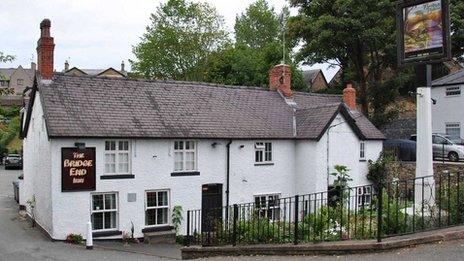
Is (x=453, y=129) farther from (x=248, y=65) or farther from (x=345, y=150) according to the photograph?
(x=248, y=65)

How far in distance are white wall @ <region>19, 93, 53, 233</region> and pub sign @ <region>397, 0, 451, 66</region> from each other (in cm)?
1596

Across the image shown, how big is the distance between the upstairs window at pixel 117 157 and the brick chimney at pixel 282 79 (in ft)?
40.3

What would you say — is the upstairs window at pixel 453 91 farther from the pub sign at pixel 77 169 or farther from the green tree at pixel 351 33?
the pub sign at pixel 77 169

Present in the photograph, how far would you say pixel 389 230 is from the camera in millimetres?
10367

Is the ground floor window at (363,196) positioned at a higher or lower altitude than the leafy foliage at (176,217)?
higher

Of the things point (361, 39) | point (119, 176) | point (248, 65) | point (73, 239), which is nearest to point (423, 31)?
point (119, 176)

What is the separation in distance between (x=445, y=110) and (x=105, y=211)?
30432mm

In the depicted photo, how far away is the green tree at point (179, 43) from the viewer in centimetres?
5712

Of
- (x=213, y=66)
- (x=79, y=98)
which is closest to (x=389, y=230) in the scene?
(x=79, y=98)

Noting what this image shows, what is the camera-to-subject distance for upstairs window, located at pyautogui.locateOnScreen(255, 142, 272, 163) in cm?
2741

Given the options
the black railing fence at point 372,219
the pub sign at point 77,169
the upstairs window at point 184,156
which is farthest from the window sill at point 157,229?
the black railing fence at point 372,219

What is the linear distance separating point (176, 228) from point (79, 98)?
7728 millimetres

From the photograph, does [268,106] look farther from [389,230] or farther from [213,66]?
[213,66]

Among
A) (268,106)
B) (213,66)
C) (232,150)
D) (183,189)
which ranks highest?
(213,66)
